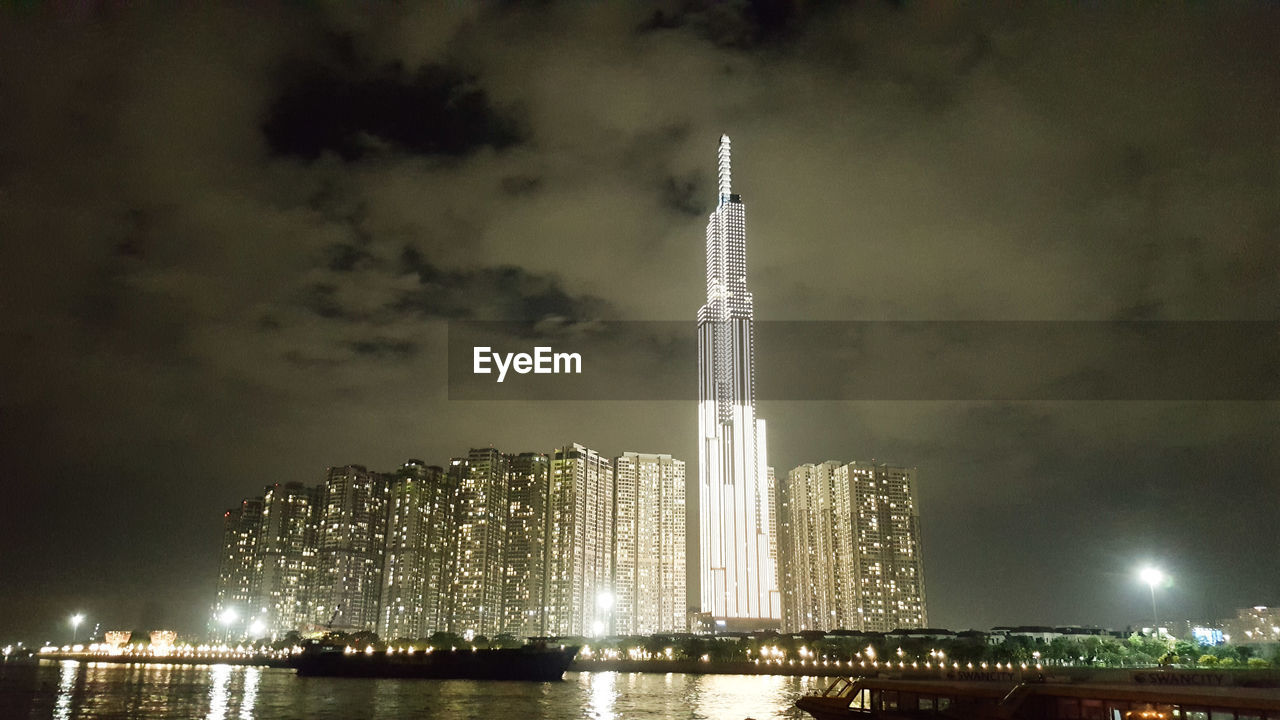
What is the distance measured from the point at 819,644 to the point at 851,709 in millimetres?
116476

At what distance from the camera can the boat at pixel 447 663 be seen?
106812 mm

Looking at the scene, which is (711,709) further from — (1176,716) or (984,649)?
(984,649)

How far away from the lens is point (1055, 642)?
12412 cm

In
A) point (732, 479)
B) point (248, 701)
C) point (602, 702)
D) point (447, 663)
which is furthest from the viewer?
point (732, 479)

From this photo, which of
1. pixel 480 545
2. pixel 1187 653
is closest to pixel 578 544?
pixel 480 545

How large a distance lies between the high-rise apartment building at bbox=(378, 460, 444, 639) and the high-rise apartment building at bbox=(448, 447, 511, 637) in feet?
32.7

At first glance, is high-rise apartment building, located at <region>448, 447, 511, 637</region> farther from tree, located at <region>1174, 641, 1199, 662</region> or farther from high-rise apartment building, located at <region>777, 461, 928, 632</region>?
tree, located at <region>1174, 641, 1199, 662</region>

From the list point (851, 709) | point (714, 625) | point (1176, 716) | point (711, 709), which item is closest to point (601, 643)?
point (714, 625)

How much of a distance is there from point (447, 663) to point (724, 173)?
117 m

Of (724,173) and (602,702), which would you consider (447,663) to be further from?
(724,173)

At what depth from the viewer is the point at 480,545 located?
17512cm

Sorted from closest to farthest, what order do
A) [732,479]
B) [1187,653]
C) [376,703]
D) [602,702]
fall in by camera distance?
1. [376,703]
2. [602,702]
3. [1187,653]
4. [732,479]

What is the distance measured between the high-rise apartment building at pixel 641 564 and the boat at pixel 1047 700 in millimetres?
153985

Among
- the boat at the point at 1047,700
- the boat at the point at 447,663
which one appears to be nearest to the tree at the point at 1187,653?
the boat at the point at 1047,700
